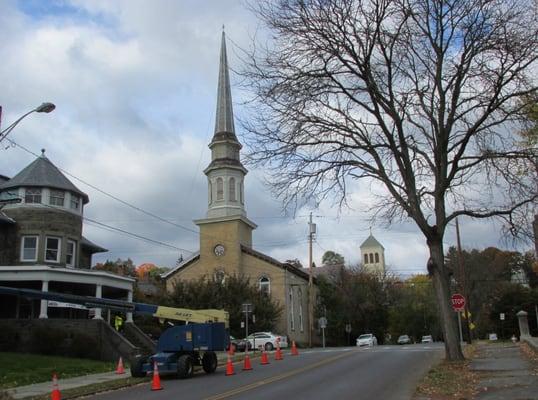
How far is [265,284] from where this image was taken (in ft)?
193

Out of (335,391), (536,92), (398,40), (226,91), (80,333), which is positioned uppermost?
(226,91)

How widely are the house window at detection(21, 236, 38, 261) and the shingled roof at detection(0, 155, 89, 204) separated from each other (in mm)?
3033

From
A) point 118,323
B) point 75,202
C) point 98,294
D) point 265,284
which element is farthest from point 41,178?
point 265,284

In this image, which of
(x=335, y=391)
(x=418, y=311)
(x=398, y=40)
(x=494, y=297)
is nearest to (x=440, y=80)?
(x=398, y=40)

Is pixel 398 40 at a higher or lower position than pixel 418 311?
higher

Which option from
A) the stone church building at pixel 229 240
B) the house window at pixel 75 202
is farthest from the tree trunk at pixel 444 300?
the stone church building at pixel 229 240

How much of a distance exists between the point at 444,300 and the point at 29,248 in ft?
76.4

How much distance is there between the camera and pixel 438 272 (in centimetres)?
2095

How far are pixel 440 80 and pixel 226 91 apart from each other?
143 feet

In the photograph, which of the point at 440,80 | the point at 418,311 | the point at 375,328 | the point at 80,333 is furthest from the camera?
the point at 418,311

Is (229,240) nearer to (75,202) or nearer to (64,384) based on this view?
(75,202)

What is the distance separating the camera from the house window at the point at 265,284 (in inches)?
2303

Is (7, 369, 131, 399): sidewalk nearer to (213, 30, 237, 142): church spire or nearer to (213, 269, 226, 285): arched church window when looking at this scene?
(213, 269, 226, 285): arched church window

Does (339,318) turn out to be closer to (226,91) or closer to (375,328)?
(375,328)
